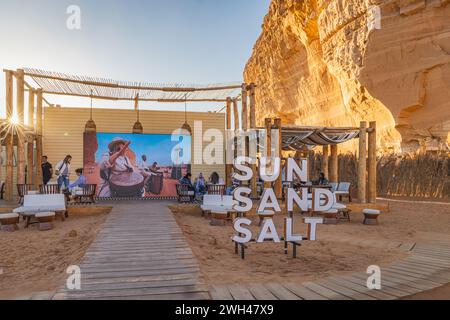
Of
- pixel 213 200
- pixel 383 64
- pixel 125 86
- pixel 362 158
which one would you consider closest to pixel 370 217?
pixel 362 158

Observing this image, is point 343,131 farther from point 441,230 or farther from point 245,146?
point 441,230

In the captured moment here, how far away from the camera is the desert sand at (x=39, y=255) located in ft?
15.0

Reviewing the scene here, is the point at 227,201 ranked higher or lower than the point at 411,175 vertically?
lower

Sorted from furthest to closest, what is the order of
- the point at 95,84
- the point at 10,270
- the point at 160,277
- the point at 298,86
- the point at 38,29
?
the point at 298,86 → the point at 95,84 → the point at 38,29 → the point at 10,270 → the point at 160,277

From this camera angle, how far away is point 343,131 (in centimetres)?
1343

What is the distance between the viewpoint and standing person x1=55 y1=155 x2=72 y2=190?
1302 centimetres

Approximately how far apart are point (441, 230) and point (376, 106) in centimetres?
1535

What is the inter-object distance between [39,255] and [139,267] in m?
3.01

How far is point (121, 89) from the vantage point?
1355 cm

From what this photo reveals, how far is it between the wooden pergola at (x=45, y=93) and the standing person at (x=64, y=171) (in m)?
0.74

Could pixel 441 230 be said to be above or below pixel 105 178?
below

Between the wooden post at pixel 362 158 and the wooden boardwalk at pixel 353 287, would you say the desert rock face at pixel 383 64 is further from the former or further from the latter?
the wooden boardwalk at pixel 353 287

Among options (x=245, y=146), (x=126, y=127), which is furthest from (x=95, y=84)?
(x=245, y=146)

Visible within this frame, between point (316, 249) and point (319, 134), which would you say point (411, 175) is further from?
point (316, 249)
